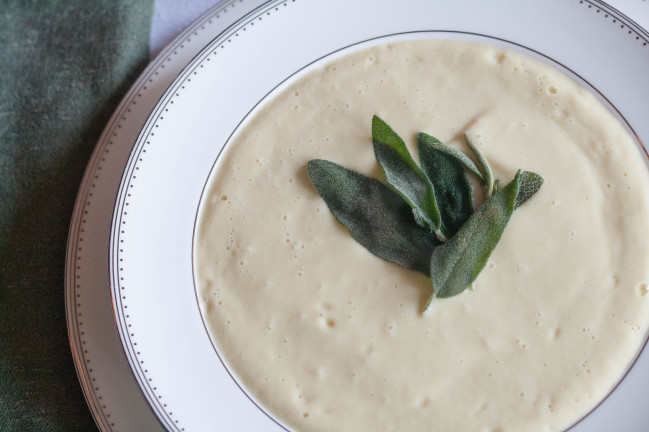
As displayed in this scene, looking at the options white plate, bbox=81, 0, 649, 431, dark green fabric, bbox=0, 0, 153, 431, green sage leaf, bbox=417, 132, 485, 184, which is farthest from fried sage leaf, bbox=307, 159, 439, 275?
dark green fabric, bbox=0, 0, 153, 431

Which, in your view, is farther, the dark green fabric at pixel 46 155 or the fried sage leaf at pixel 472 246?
the dark green fabric at pixel 46 155

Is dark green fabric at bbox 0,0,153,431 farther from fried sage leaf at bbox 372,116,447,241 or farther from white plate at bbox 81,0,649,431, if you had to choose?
fried sage leaf at bbox 372,116,447,241

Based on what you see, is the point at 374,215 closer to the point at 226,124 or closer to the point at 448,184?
the point at 448,184

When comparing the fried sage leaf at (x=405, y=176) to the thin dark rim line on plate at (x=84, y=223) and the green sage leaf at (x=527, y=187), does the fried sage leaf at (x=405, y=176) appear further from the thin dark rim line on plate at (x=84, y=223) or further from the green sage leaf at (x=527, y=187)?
the thin dark rim line on plate at (x=84, y=223)

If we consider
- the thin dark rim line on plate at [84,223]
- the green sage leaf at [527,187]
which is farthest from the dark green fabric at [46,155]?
the green sage leaf at [527,187]

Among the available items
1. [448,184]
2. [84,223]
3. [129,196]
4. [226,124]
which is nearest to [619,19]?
[448,184]
